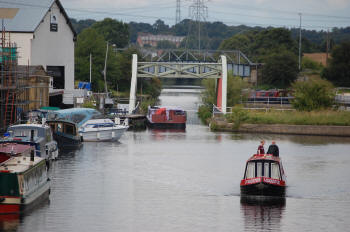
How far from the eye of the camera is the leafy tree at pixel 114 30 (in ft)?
Answer: 624

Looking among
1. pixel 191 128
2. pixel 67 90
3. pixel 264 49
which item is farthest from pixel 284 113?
pixel 264 49

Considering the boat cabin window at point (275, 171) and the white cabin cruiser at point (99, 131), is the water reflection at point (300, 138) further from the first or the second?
the boat cabin window at point (275, 171)

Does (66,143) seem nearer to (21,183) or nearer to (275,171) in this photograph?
(275,171)

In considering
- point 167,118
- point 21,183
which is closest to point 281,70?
point 167,118

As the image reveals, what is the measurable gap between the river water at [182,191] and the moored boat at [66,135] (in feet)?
3.46

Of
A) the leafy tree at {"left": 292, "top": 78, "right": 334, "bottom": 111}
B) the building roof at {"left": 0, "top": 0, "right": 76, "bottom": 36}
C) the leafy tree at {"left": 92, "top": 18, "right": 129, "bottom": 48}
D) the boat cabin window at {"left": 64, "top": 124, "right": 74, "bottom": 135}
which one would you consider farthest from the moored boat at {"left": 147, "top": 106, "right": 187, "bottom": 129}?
the leafy tree at {"left": 92, "top": 18, "right": 129, "bottom": 48}

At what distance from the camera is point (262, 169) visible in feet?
123

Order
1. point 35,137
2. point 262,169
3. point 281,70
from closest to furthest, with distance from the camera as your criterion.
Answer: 1. point 262,169
2. point 35,137
3. point 281,70

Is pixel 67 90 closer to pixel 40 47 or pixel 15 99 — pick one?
pixel 40 47

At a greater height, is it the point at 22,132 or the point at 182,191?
the point at 22,132

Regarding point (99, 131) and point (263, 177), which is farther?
point (99, 131)

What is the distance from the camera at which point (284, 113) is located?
79.5 metres

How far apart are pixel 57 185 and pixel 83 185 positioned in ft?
4.64

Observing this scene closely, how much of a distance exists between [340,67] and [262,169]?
89815mm
